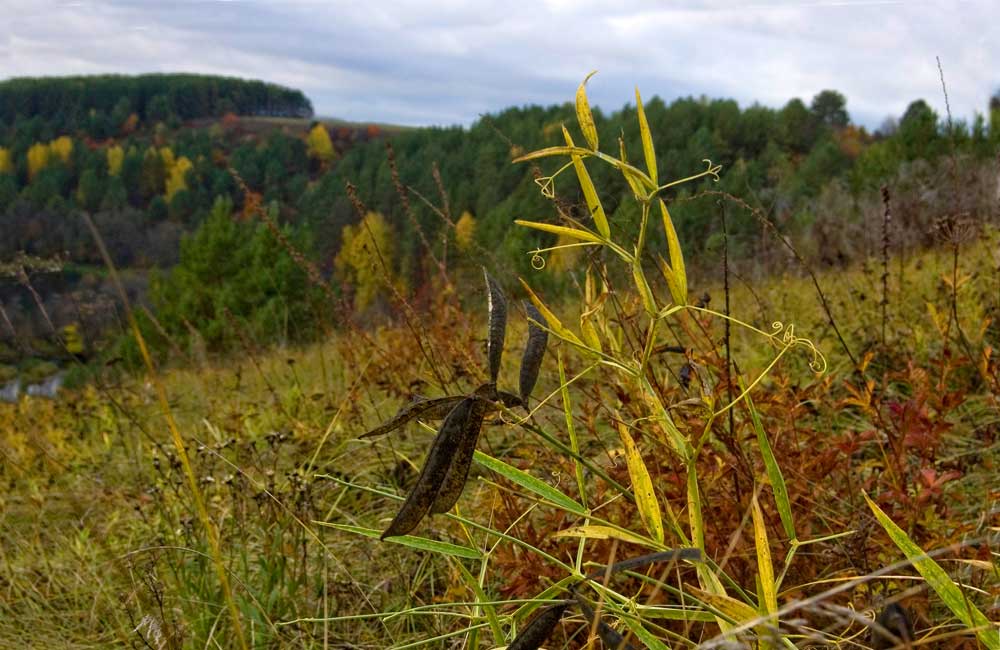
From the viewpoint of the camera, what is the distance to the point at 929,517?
155 centimetres

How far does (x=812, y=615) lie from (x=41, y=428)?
5.66m

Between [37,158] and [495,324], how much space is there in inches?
4785

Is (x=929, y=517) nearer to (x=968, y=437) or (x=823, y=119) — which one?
(x=968, y=437)

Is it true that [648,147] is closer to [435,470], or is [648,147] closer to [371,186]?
[435,470]

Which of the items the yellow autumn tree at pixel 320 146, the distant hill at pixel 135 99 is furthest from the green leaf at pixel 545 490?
the distant hill at pixel 135 99

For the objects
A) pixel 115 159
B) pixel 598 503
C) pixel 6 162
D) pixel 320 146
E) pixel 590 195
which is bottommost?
pixel 6 162

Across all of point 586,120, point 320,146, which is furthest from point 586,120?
point 320,146

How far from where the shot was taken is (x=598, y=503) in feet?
5.31

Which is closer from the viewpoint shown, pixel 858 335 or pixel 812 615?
pixel 812 615

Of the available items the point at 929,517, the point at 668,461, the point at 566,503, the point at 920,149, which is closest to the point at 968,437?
Answer: the point at 929,517

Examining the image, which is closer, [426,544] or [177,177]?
[426,544]

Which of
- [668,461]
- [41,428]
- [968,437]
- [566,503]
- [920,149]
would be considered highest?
[920,149]

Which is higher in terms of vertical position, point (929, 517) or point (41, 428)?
point (929, 517)

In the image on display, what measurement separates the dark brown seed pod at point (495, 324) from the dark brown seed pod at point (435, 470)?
6 centimetres
